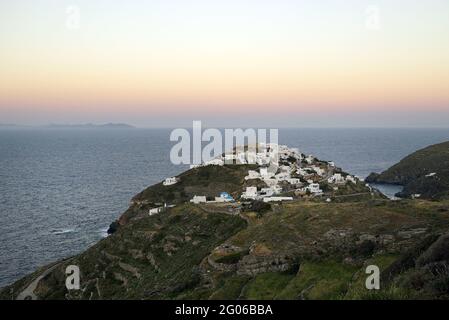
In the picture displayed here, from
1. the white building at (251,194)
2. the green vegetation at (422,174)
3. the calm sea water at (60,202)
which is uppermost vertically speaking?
the white building at (251,194)

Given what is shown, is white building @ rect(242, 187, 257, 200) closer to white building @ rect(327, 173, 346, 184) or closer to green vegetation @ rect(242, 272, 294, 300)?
white building @ rect(327, 173, 346, 184)

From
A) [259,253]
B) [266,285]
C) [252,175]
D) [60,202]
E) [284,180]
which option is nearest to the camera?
[266,285]

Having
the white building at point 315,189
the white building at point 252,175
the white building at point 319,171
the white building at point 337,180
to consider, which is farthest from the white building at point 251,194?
the white building at point 319,171

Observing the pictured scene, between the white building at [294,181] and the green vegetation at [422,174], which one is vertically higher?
the white building at [294,181]

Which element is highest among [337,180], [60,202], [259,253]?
[259,253]

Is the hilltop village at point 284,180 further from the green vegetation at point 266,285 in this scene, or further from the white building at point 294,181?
the green vegetation at point 266,285

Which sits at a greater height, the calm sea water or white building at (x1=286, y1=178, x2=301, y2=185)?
white building at (x1=286, y1=178, x2=301, y2=185)

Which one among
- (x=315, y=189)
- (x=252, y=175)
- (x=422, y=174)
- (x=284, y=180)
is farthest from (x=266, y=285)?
(x=422, y=174)

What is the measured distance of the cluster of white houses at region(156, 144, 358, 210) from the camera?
7581 cm

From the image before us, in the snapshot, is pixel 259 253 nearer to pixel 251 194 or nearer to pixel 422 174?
pixel 251 194

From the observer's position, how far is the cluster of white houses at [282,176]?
75.8m

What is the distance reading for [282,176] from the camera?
89875mm

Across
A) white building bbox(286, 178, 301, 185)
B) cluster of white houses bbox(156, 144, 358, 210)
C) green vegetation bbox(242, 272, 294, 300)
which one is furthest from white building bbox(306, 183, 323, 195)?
green vegetation bbox(242, 272, 294, 300)

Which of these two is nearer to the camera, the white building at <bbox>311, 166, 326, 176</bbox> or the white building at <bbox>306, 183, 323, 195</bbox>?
the white building at <bbox>306, 183, 323, 195</bbox>
